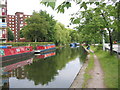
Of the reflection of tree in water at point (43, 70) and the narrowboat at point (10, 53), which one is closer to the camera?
the reflection of tree in water at point (43, 70)

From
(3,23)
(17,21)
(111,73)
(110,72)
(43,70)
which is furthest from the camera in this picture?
(17,21)

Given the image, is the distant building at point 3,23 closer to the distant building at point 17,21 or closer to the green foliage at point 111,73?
the green foliage at point 111,73

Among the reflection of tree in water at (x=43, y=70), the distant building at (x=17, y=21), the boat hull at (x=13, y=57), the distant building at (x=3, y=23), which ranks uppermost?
the distant building at (x=17, y=21)

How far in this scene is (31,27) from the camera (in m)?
34.2

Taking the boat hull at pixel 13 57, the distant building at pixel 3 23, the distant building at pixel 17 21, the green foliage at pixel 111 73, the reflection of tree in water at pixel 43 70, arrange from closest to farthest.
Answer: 1. the green foliage at pixel 111 73
2. the reflection of tree in water at pixel 43 70
3. the boat hull at pixel 13 57
4. the distant building at pixel 3 23
5. the distant building at pixel 17 21

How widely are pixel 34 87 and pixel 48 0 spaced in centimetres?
573

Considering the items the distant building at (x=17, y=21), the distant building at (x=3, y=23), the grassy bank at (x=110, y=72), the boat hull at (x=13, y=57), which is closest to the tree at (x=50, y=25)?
the distant building at (x=3, y=23)

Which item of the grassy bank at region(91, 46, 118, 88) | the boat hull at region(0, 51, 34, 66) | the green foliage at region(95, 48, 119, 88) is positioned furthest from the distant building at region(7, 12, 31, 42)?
the green foliage at region(95, 48, 119, 88)

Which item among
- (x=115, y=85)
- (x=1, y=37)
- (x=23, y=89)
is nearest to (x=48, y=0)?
(x=115, y=85)

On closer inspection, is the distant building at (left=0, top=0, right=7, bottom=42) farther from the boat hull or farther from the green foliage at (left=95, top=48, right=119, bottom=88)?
the green foliage at (left=95, top=48, right=119, bottom=88)

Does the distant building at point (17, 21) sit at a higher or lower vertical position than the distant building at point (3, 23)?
higher

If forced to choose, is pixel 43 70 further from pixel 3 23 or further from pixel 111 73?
pixel 3 23

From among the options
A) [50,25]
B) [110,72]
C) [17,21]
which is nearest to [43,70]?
[110,72]

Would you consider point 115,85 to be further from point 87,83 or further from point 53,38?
point 53,38
